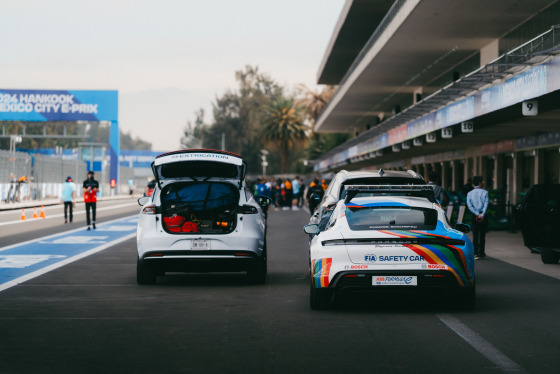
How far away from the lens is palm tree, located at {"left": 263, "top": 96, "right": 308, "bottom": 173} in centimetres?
10393

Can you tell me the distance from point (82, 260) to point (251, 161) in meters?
112

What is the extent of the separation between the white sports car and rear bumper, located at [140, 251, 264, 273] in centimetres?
239

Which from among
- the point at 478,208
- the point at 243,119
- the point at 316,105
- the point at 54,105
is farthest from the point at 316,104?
the point at 478,208

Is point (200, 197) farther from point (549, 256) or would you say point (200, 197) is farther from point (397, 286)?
point (549, 256)

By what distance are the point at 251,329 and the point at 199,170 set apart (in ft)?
16.9

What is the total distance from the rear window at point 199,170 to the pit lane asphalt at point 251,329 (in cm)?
155

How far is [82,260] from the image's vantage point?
16156mm

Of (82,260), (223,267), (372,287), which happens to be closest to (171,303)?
(223,267)

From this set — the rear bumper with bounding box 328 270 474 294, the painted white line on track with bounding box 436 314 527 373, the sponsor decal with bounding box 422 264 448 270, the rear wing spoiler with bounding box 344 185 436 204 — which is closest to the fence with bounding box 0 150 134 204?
the rear wing spoiler with bounding box 344 185 436 204

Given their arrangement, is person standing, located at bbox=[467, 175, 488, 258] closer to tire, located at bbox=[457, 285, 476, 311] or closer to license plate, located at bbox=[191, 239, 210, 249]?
license plate, located at bbox=[191, 239, 210, 249]

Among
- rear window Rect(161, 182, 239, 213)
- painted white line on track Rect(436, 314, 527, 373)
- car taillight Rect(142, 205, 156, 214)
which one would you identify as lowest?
painted white line on track Rect(436, 314, 527, 373)

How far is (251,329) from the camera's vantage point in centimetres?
849

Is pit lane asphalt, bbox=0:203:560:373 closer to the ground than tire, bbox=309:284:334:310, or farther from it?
closer to the ground

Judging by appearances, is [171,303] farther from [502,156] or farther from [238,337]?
[502,156]
